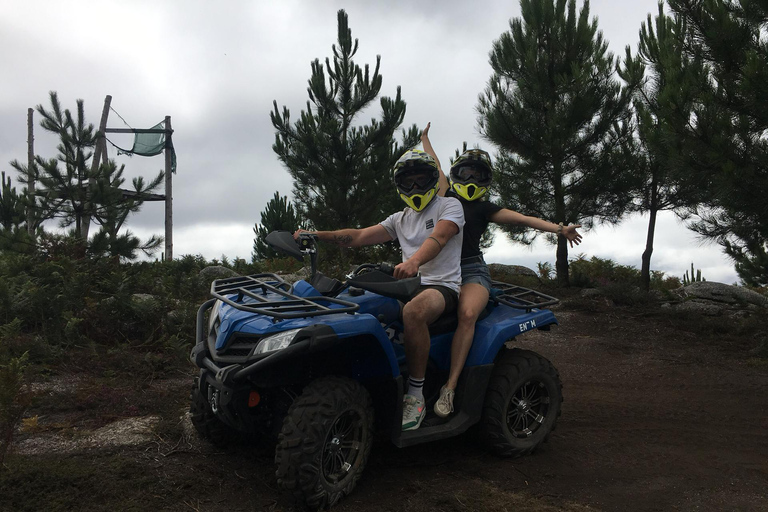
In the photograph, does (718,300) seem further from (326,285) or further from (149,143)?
(149,143)

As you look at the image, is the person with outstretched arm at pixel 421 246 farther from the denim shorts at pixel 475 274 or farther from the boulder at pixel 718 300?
the boulder at pixel 718 300

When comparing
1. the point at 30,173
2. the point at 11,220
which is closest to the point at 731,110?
the point at 30,173

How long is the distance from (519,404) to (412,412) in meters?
1.00

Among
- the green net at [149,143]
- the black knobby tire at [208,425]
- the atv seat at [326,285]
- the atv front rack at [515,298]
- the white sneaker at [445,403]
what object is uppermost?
the green net at [149,143]

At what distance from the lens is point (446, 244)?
4145 mm

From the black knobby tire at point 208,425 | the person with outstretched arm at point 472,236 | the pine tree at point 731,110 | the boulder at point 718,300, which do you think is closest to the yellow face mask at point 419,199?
the person with outstretched arm at point 472,236

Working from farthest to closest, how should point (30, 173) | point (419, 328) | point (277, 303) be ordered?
point (30, 173) < point (419, 328) < point (277, 303)

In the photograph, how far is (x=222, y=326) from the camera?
3.52 metres

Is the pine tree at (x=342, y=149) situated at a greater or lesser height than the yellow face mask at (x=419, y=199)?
greater

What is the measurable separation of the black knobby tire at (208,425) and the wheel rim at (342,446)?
0.96m

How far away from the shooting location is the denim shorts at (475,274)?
4.39 metres

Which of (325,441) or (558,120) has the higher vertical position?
(558,120)

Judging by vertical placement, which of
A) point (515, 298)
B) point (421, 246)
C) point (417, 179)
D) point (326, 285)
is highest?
point (417, 179)

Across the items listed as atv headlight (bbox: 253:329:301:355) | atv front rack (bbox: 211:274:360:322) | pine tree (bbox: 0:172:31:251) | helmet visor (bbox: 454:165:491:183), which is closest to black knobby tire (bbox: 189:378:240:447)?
atv front rack (bbox: 211:274:360:322)
